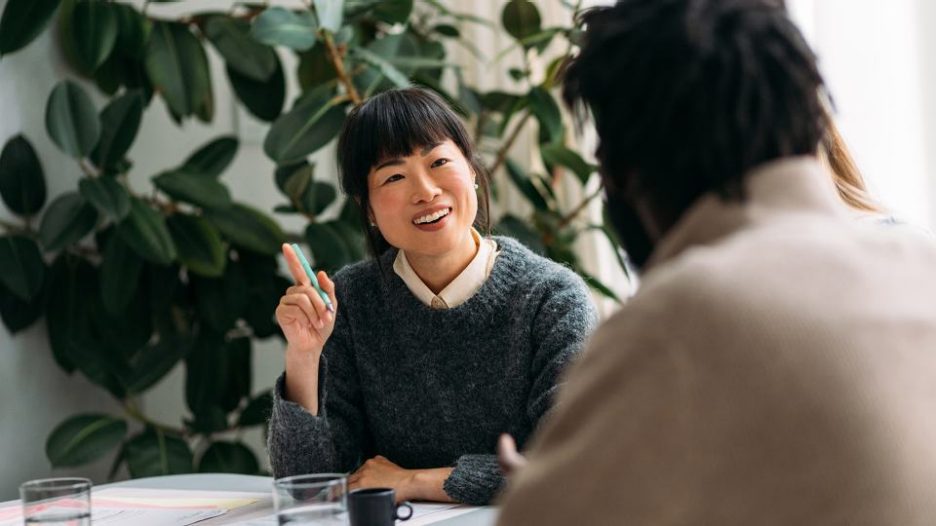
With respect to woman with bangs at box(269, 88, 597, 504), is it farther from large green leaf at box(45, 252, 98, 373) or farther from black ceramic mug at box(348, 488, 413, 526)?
large green leaf at box(45, 252, 98, 373)

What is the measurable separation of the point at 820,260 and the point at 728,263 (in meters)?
0.07

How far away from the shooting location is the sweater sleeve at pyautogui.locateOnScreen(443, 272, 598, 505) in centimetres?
150

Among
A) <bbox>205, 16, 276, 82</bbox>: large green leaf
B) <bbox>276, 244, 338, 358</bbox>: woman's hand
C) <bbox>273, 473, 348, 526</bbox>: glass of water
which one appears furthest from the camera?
<bbox>205, 16, 276, 82</bbox>: large green leaf

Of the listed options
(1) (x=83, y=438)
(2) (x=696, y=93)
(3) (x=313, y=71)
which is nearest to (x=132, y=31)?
(3) (x=313, y=71)

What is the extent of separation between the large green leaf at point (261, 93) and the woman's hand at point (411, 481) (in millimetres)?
1379

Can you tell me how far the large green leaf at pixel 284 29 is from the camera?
246 cm

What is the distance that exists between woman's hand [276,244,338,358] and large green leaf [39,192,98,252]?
3.60ft

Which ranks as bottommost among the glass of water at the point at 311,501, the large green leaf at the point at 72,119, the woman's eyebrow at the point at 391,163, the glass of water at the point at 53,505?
the glass of water at the point at 311,501

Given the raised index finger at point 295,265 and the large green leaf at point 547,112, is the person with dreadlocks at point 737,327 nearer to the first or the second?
the raised index finger at point 295,265

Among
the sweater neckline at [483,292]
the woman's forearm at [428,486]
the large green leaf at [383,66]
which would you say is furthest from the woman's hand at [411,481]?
the large green leaf at [383,66]

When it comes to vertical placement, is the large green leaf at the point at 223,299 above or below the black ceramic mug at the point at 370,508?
above

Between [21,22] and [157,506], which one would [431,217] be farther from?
[21,22]

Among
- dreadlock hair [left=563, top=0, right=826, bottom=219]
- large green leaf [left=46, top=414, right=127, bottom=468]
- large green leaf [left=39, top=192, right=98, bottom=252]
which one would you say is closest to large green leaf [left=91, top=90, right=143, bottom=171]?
large green leaf [left=39, top=192, right=98, bottom=252]

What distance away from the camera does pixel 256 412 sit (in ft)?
9.11
